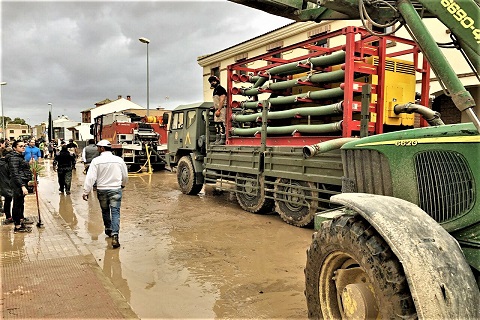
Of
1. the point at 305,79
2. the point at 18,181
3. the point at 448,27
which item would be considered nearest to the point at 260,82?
the point at 305,79

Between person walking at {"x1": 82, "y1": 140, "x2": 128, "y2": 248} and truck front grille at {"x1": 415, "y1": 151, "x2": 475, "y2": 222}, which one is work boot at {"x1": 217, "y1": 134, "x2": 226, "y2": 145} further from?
truck front grille at {"x1": 415, "y1": 151, "x2": 475, "y2": 222}

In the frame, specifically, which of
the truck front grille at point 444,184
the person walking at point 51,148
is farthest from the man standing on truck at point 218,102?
the person walking at point 51,148

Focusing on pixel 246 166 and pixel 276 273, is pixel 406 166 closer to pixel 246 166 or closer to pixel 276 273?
pixel 276 273

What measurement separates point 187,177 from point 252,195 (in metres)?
3.36

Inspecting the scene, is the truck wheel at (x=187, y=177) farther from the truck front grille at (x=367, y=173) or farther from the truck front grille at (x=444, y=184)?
the truck front grille at (x=444, y=184)

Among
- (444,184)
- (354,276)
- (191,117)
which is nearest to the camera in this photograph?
(444,184)

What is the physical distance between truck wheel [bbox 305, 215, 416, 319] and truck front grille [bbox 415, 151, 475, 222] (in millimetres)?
498

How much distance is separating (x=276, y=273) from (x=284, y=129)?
12.1ft

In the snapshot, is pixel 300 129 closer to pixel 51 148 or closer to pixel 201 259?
pixel 201 259

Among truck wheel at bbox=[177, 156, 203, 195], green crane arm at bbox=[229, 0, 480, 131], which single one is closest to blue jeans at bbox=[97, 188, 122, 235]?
green crane arm at bbox=[229, 0, 480, 131]

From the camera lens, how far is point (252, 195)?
8438 millimetres

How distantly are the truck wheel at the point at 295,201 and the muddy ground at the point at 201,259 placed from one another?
206 millimetres

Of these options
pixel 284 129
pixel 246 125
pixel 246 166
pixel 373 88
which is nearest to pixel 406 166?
pixel 373 88

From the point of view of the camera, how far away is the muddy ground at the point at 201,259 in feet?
12.9
